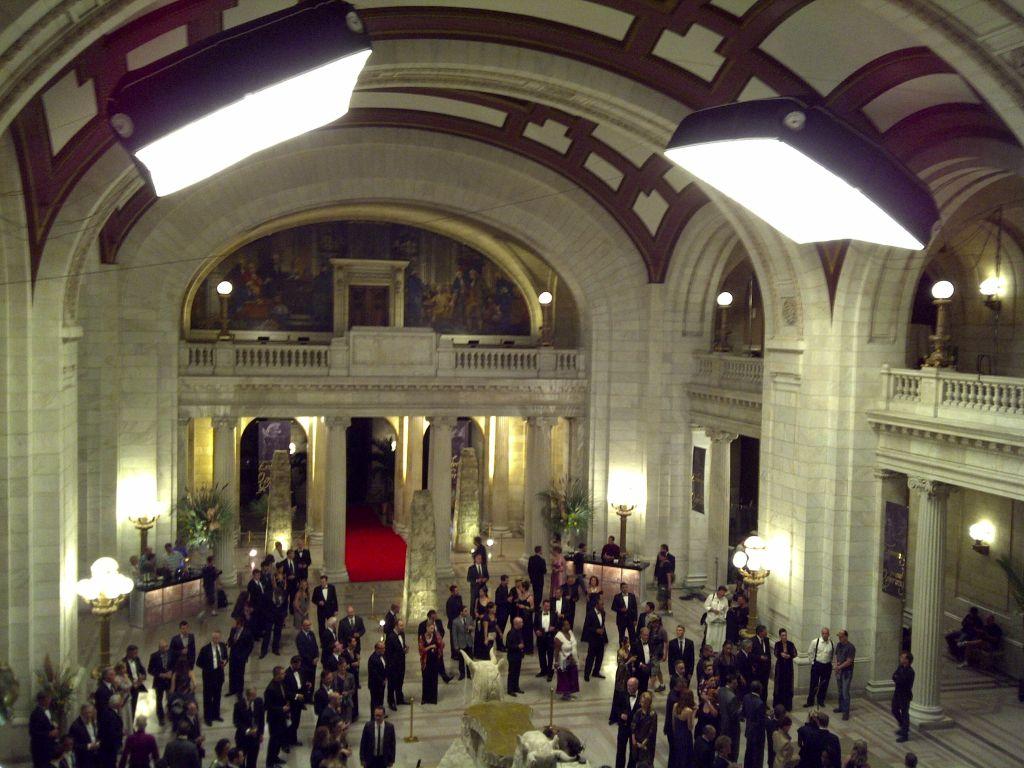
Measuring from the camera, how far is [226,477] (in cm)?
2170

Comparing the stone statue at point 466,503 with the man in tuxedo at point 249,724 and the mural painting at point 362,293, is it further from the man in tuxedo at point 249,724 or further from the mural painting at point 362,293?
the man in tuxedo at point 249,724

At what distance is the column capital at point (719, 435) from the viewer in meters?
20.9

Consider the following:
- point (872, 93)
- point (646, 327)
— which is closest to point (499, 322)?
point (646, 327)

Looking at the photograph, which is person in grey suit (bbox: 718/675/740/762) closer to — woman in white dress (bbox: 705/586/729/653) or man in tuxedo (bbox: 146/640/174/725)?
woman in white dress (bbox: 705/586/729/653)

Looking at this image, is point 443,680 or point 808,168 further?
point 443,680

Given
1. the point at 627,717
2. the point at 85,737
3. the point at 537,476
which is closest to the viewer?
the point at 85,737

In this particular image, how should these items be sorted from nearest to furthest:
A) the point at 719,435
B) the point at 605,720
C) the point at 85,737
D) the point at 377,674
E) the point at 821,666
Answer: the point at 85,737, the point at 377,674, the point at 605,720, the point at 821,666, the point at 719,435

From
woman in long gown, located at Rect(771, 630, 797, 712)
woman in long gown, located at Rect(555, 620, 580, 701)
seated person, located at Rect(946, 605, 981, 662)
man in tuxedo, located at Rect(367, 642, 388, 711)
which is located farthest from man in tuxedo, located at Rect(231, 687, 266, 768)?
seated person, located at Rect(946, 605, 981, 662)

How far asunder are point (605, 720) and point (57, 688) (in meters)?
7.81

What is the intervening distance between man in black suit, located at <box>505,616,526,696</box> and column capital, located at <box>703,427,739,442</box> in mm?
7595

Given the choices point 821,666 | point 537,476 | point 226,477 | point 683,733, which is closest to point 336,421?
point 226,477

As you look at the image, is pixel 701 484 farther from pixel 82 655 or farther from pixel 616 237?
pixel 82 655

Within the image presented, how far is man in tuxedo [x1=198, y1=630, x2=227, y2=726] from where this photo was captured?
1362 cm

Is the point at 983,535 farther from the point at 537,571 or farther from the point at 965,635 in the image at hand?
the point at 537,571
